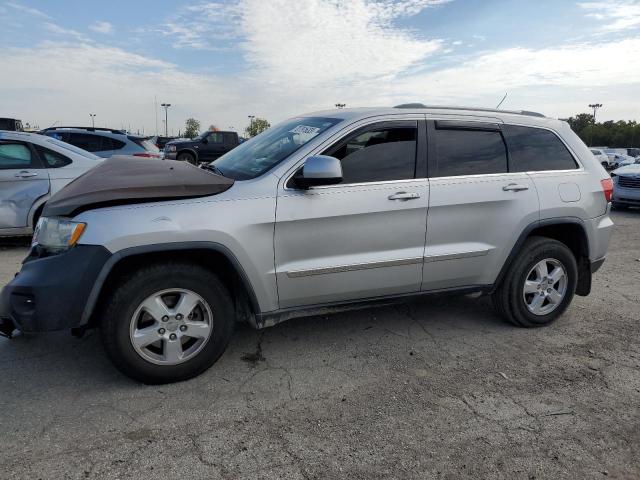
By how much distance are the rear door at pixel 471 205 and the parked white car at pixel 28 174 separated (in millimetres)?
5195

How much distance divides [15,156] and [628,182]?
12.4 m

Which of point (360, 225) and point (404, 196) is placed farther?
point (404, 196)

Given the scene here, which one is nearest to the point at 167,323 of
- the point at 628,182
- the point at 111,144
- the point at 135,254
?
the point at 135,254

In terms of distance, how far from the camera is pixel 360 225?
3.50 m

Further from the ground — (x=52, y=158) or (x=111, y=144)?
(x=111, y=144)

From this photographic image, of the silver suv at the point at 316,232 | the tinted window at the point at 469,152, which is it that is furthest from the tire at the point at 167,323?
the tinted window at the point at 469,152

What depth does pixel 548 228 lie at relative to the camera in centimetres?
430

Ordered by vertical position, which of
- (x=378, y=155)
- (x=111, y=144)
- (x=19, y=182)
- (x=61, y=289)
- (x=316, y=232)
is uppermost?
(x=111, y=144)

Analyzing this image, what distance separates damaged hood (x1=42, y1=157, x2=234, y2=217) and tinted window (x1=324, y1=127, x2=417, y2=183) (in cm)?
83

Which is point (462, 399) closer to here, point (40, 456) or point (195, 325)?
point (195, 325)

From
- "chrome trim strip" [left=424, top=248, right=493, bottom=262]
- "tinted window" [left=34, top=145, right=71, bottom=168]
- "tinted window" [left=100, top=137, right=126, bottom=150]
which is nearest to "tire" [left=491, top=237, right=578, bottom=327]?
"chrome trim strip" [left=424, top=248, right=493, bottom=262]

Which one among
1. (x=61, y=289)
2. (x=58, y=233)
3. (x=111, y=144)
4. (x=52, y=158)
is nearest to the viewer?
(x=61, y=289)

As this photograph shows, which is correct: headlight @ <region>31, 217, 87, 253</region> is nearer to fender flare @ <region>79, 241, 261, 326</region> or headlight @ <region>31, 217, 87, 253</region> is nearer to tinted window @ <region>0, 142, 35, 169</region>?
fender flare @ <region>79, 241, 261, 326</region>

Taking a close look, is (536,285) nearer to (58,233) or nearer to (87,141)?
(58,233)
